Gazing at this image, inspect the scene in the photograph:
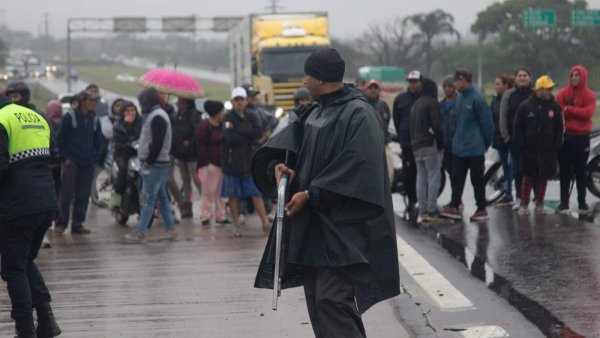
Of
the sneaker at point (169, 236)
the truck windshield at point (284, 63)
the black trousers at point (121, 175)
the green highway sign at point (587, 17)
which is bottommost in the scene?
the sneaker at point (169, 236)

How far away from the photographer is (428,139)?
13234 millimetres

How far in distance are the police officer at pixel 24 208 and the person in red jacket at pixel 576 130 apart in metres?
7.57

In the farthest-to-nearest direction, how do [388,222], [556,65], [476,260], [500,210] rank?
[556,65] → [500,210] → [476,260] → [388,222]

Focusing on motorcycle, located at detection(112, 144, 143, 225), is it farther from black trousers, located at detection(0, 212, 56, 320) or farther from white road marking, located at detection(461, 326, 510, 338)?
white road marking, located at detection(461, 326, 510, 338)

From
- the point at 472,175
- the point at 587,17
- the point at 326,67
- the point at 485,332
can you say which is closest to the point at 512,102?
the point at 472,175

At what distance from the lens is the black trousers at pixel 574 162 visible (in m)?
13.7

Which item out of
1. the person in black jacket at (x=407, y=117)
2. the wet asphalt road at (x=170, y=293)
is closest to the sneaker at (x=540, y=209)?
the person in black jacket at (x=407, y=117)

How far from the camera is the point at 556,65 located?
3319cm

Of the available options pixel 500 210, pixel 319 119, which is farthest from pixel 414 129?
pixel 319 119

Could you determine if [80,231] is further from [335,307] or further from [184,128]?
[335,307]

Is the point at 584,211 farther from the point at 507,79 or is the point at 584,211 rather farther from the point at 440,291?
the point at 440,291

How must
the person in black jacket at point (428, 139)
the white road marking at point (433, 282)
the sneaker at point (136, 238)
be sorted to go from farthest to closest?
the person in black jacket at point (428, 139) < the sneaker at point (136, 238) < the white road marking at point (433, 282)

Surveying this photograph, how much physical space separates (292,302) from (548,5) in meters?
27.0

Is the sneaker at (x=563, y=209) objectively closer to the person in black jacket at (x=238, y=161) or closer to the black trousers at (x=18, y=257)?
the person in black jacket at (x=238, y=161)
